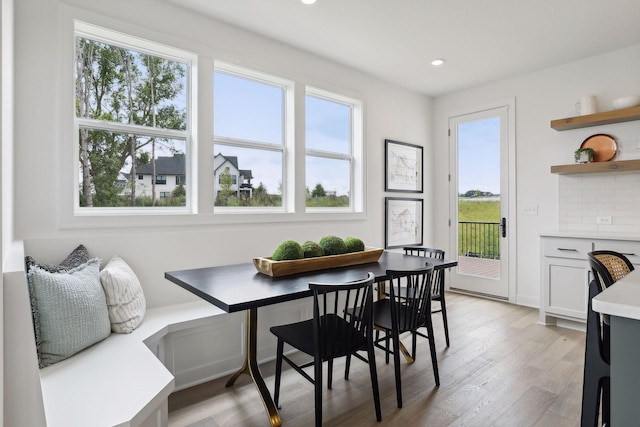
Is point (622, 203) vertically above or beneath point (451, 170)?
beneath

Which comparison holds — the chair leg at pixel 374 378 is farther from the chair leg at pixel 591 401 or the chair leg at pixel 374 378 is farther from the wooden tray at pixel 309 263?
the chair leg at pixel 591 401

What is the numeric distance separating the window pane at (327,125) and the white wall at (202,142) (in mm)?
221

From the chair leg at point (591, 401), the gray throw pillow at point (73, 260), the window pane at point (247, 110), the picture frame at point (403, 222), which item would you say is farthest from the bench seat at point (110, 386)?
the picture frame at point (403, 222)

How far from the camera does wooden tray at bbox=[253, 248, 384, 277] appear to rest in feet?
7.30

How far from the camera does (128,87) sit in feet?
8.96

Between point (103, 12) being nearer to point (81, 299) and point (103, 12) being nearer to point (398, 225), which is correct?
point (81, 299)

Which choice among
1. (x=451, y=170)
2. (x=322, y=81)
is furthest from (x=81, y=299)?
(x=451, y=170)

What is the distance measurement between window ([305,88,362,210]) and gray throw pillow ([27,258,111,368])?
2.32 metres

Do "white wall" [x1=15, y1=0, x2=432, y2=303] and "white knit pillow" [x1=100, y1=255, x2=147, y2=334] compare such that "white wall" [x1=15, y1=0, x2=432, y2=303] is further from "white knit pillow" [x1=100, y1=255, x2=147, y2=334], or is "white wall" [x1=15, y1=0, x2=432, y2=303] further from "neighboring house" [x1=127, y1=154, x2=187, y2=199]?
"white knit pillow" [x1=100, y1=255, x2=147, y2=334]

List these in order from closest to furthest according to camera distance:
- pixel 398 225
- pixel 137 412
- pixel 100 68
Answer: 1. pixel 137 412
2. pixel 100 68
3. pixel 398 225

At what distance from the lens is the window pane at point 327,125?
3922 mm

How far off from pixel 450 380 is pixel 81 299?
237cm

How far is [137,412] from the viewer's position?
1.35m

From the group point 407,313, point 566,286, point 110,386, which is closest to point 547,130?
point 566,286
